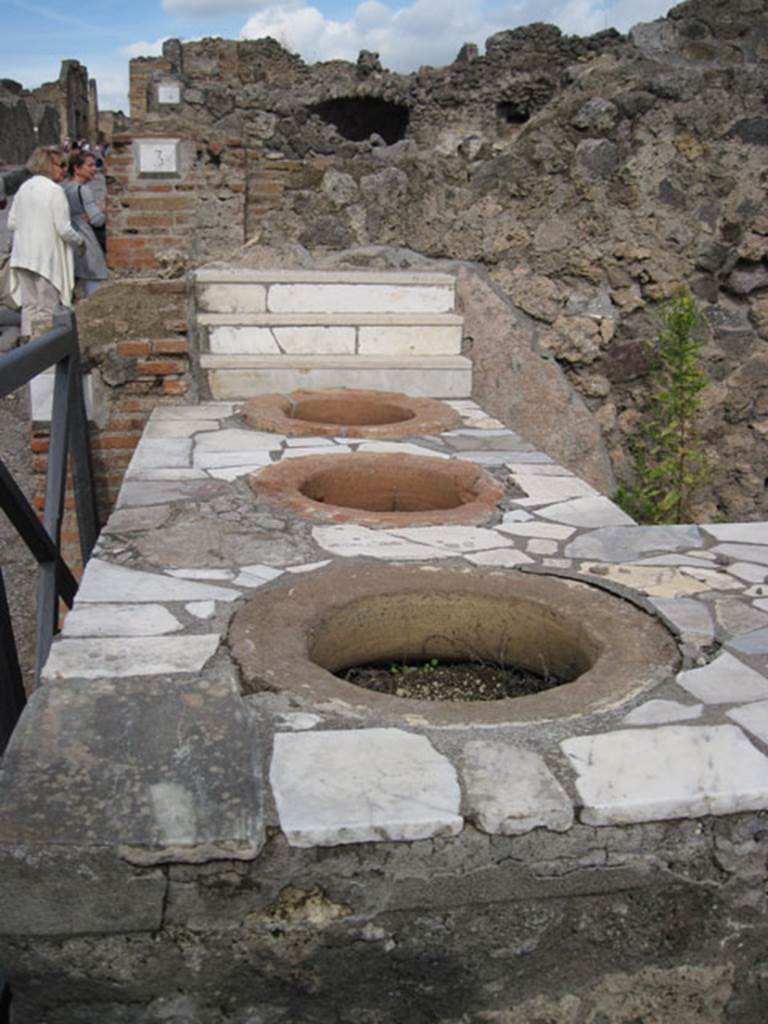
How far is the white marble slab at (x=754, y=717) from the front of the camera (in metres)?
1.92

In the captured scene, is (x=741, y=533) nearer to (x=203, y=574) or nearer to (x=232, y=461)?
(x=203, y=574)

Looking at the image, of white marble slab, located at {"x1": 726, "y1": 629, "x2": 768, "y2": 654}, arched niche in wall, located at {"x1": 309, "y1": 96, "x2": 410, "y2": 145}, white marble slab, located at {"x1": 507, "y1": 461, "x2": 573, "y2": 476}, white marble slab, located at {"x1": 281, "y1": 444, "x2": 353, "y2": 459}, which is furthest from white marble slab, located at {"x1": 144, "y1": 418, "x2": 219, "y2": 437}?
arched niche in wall, located at {"x1": 309, "y1": 96, "x2": 410, "y2": 145}

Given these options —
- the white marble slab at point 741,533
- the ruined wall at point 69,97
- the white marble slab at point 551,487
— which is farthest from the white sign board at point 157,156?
the ruined wall at point 69,97

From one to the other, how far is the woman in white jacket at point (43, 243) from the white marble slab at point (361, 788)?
526 centimetres

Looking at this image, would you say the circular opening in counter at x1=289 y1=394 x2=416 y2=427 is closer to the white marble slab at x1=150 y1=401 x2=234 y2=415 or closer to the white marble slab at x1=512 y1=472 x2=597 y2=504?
the white marble slab at x1=150 y1=401 x2=234 y2=415

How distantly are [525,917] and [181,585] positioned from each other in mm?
1335

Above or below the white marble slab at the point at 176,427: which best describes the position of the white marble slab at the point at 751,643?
below

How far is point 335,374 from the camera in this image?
17.0 feet

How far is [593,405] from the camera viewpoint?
538 cm

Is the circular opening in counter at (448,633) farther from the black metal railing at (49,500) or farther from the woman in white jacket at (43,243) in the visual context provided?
the woman in white jacket at (43,243)

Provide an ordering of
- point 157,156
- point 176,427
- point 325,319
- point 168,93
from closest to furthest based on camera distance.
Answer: point 176,427 → point 325,319 → point 157,156 → point 168,93

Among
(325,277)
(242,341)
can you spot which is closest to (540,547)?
(242,341)

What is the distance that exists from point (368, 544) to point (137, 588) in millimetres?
737

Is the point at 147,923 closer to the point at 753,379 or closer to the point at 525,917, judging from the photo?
the point at 525,917
